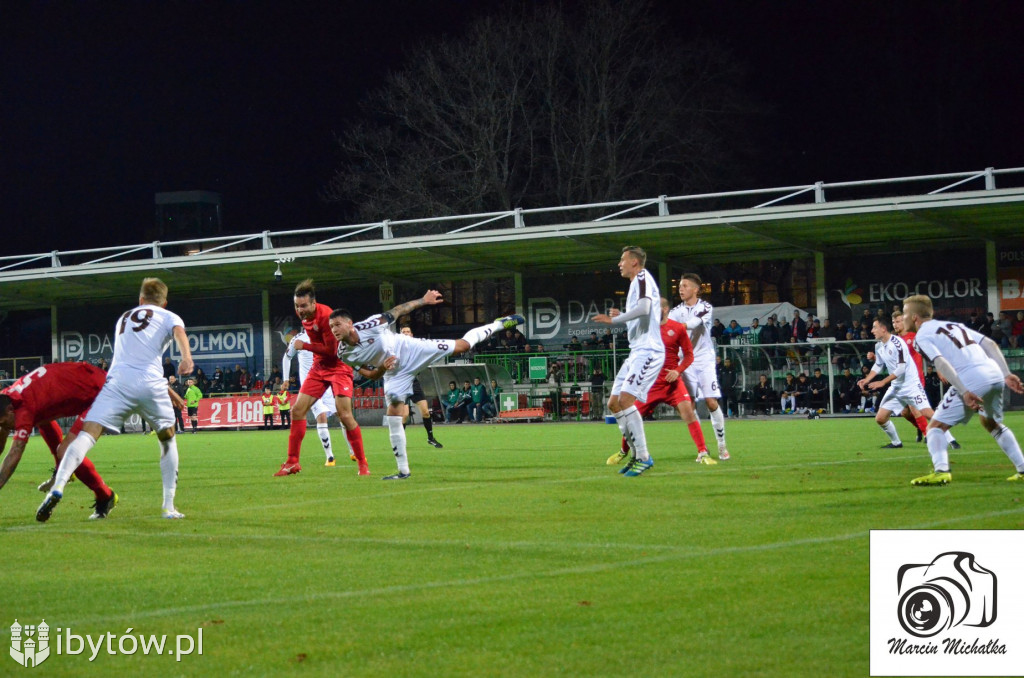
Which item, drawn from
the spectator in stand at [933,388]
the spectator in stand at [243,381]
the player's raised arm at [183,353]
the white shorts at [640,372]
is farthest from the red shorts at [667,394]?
the spectator in stand at [243,381]

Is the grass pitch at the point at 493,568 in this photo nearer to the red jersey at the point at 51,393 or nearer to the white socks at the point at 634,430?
the white socks at the point at 634,430

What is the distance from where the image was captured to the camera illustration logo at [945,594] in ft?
16.7

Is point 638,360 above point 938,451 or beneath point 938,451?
above

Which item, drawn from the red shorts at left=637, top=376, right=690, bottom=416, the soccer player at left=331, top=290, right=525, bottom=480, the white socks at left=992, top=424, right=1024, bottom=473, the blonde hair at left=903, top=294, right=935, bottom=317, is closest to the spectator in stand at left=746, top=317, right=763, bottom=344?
the red shorts at left=637, top=376, right=690, bottom=416

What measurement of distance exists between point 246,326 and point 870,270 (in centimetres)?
2323

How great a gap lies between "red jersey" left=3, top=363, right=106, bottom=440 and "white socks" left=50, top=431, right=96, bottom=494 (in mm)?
1000

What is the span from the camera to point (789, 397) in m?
33.1

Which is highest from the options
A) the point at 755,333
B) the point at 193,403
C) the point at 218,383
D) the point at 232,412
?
the point at 755,333

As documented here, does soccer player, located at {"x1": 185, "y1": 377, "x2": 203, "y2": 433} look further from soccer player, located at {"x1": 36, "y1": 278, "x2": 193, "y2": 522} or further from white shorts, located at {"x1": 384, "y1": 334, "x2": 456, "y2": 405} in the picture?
soccer player, located at {"x1": 36, "y1": 278, "x2": 193, "y2": 522}

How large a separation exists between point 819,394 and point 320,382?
65.2 ft

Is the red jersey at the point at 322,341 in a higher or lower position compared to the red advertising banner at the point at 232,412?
higher

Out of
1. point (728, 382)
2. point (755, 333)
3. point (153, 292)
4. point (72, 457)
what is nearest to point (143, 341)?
point (153, 292)

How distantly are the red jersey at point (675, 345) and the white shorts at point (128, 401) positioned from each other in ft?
25.1

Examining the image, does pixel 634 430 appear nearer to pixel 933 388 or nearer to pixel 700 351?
pixel 700 351
